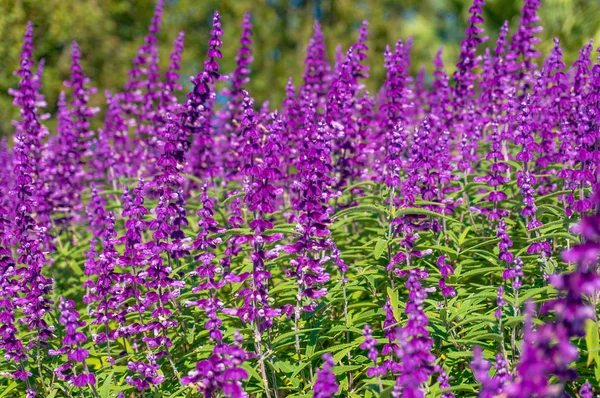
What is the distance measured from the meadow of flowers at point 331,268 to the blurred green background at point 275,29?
2417cm

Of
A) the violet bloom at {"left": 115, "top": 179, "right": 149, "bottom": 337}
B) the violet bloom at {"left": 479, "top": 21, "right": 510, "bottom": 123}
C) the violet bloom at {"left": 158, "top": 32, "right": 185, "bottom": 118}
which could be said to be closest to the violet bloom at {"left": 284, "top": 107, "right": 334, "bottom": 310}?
the violet bloom at {"left": 115, "top": 179, "right": 149, "bottom": 337}

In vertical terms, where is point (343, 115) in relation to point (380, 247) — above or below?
above

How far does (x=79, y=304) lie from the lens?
9344 mm

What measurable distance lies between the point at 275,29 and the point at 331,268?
3983 centimetres

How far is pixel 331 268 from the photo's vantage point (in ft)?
25.8

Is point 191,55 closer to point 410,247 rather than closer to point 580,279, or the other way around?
point 410,247

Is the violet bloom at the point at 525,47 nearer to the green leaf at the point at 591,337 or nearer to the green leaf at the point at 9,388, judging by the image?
the green leaf at the point at 591,337

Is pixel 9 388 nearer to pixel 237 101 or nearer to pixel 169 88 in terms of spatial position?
pixel 237 101

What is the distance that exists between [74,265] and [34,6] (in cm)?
2179

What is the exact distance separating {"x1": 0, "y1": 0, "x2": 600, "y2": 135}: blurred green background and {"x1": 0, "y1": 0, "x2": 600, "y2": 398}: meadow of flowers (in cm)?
2417

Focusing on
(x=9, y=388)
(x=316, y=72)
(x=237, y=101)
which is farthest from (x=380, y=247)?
(x=237, y=101)

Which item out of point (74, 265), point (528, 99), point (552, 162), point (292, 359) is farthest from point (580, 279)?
point (74, 265)

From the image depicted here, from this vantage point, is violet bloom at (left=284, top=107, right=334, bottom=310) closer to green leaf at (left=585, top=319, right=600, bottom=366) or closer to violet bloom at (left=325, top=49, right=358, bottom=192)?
violet bloom at (left=325, top=49, right=358, bottom=192)

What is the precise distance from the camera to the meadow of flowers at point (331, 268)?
203 inches
